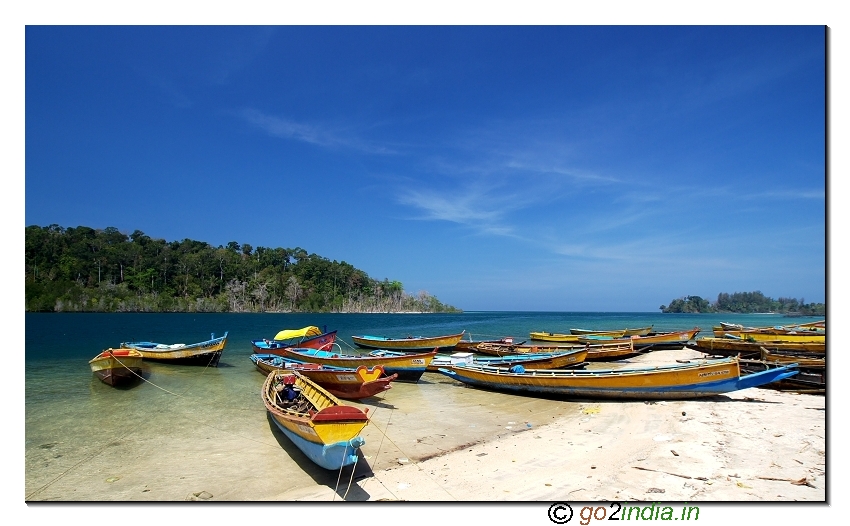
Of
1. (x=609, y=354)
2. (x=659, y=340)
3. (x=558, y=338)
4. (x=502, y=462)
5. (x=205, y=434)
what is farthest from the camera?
(x=558, y=338)

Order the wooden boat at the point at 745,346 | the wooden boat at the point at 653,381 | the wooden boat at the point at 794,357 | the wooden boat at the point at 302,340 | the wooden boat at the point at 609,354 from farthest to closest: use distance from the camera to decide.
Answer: the wooden boat at the point at 609,354, the wooden boat at the point at 302,340, the wooden boat at the point at 745,346, the wooden boat at the point at 794,357, the wooden boat at the point at 653,381

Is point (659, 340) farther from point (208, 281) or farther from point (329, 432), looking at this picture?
point (208, 281)

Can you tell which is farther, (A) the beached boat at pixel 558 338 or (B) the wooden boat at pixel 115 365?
(A) the beached boat at pixel 558 338

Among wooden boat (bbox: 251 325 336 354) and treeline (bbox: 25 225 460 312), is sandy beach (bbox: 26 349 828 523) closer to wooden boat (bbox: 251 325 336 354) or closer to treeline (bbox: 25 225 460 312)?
wooden boat (bbox: 251 325 336 354)

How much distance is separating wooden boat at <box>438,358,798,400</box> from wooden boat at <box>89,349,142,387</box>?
11665 millimetres

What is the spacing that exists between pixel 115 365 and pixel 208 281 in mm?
76516

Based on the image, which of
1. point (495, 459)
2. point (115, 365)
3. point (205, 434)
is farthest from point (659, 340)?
point (115, 365)

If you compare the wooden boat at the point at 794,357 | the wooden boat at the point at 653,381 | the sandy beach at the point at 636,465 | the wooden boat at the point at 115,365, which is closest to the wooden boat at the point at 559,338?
the wooden boat at the point at 794,357

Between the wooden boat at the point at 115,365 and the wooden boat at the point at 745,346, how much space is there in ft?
64.4

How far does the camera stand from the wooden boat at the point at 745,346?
13641 mm

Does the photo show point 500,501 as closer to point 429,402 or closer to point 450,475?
point 450,475

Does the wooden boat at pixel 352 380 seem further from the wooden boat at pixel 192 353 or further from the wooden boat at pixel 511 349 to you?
the wooden boat at pixel 511 349

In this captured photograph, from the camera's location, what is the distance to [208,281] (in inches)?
3275
